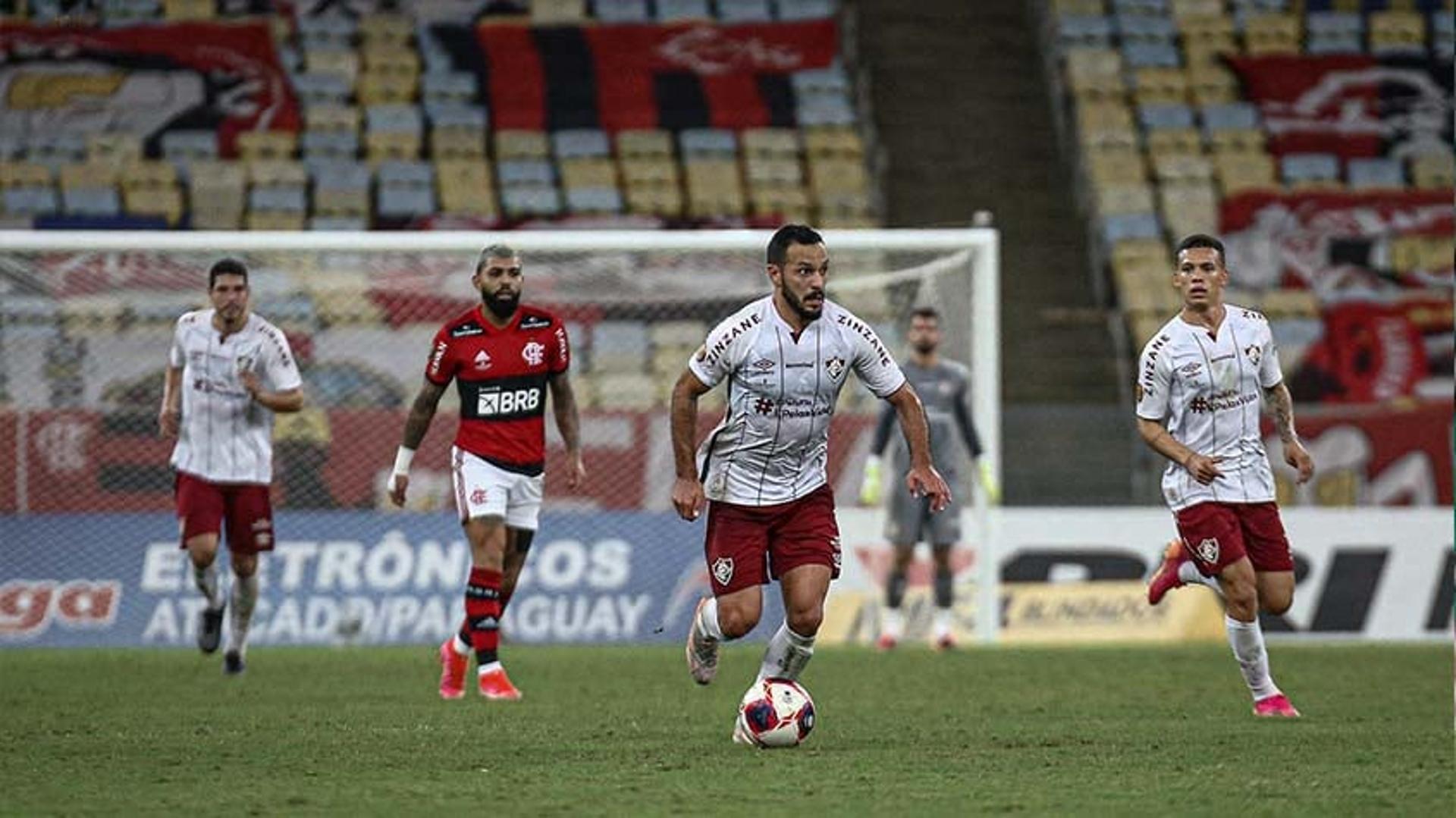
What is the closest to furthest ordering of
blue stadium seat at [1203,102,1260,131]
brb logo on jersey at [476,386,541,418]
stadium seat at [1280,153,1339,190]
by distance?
brb logo on jersey at [476,386,541,418] < stadium seat at [1280,153,1339,190] < blue stadium seat at [1203,102,1260,131]

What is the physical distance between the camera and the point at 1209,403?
1075 cm

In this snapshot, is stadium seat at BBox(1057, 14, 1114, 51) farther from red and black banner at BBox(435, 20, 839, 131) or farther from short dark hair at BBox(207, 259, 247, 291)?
short dark hair at BBox(207, 259, 247, 291)

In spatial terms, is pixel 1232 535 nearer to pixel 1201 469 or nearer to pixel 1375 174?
pixel 1201 469

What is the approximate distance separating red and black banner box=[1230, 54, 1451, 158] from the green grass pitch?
14.4 meters

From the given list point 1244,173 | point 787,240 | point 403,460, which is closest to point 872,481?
point 403,460

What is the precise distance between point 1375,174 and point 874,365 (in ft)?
64.9

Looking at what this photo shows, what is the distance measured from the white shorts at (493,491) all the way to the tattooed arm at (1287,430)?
3.65 m

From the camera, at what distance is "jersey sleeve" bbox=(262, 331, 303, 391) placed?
44.8ft

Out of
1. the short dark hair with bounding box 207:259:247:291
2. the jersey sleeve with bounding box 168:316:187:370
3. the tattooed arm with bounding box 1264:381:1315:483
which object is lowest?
the tattooed arm with bounding box 1264:381:1315:483

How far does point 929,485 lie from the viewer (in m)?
9.35

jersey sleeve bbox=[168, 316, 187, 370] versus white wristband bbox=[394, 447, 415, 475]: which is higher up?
jersey sleeve bbox=[168, 316, 187, 370]

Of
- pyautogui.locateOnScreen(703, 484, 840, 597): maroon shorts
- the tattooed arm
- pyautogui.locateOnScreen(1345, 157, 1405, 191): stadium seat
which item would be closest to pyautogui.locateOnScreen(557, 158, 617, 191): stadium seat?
pyautogui.locateOnScreen(1345, 157, 1405, 191): stadium seat

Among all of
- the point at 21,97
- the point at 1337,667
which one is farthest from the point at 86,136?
the point at 1337,667

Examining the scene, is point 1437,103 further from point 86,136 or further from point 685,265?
point 86,136
